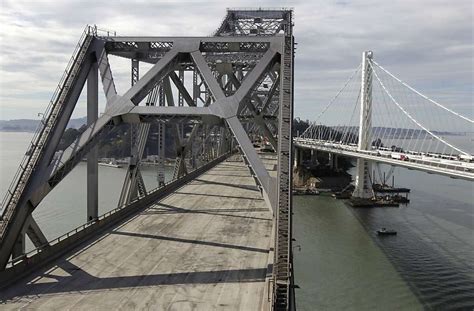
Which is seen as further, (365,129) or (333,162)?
(333,162)

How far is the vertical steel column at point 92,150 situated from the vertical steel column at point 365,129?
4646cm

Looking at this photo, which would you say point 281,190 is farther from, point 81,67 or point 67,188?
point 67,188

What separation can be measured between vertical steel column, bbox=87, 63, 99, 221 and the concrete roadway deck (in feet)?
4.20

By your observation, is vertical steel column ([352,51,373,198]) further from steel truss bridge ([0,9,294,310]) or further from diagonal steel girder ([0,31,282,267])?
diagonal steel girder ([0,31,282,267])

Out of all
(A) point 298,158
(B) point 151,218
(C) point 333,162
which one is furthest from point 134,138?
(A) point 298,158

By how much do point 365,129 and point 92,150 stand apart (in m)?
50.1

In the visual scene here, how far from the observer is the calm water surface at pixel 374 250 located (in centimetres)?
2312

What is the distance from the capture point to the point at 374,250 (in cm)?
3375

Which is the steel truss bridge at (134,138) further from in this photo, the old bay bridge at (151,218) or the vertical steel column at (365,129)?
the vertical steel column at (365,129)

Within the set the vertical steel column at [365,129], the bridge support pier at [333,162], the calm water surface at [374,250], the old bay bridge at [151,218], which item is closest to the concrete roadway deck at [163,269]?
the old bay bridge at [151,218]

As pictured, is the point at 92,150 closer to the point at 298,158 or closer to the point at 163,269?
the point at 163,269

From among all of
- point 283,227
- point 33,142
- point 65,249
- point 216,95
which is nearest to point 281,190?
point 283,227

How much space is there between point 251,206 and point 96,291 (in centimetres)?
1318

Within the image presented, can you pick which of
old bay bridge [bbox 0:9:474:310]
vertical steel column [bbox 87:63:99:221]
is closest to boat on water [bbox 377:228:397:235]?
old bay bridge [bbox 0:9:474:310]
